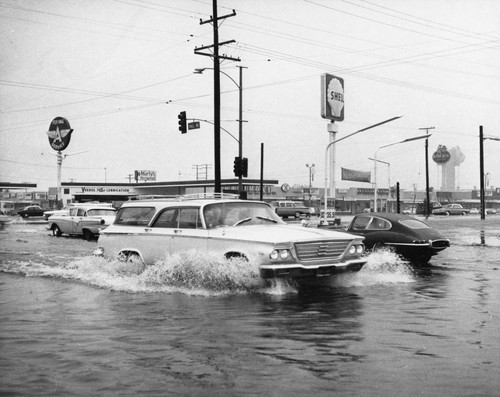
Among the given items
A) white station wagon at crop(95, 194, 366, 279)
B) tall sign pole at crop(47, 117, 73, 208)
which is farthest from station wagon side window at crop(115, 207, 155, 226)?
tall sign pole at crop(47, 117, 73, 208)

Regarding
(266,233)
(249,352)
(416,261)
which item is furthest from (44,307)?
(416,261)

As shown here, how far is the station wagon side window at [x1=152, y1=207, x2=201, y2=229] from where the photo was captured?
10.5 m

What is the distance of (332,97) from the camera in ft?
118

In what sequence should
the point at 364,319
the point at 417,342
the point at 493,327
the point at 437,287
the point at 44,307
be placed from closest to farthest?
1. the point at 417,342
2. the point at 493,327
3. the point at 364,319
4. the point at 44,307
5. the point at 437,287

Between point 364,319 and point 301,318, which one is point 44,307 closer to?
point 301,318

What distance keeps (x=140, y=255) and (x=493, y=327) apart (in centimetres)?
635

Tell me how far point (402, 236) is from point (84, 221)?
633 inches

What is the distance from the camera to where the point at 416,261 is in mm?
15539

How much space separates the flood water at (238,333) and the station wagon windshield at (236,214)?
773 mm

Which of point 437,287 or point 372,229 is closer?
point 437,287

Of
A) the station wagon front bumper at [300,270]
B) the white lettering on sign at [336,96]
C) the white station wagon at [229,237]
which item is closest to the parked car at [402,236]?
the white station wagon at [229,237]

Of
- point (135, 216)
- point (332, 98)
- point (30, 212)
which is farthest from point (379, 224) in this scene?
point (30, 212)

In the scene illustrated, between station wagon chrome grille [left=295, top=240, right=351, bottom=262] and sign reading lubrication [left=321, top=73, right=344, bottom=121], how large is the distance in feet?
85.7

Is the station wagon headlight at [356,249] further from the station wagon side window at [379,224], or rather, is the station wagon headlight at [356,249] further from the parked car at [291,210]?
the parked car at [291,210]
